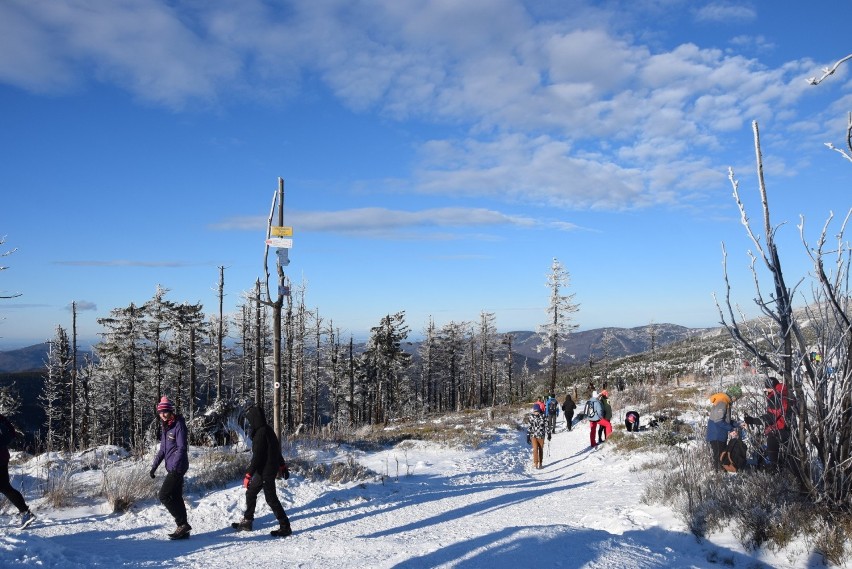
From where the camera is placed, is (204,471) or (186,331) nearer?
(204,471)

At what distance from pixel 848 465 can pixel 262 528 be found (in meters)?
7.01

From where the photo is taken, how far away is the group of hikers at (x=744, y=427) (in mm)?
6031

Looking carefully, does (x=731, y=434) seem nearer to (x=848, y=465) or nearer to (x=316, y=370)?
(x=848, y=465)

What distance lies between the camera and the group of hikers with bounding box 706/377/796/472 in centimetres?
603

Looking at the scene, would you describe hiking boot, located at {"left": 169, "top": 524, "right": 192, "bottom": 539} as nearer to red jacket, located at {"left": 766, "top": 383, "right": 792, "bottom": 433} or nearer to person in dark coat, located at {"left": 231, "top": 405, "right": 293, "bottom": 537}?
person in dark coat, located at {"left": 231, "top": 405, "right": 293, "bottom": 537}

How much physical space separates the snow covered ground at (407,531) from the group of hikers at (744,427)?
4.31 feet

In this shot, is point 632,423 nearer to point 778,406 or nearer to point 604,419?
point 604,419

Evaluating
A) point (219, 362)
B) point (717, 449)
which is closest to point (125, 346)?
point (219, 362)

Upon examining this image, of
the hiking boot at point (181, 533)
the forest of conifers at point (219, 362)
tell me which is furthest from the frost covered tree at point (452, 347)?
the hiking boot at point (181, 533)

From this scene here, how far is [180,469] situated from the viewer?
680 cm

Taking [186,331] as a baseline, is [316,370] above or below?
below

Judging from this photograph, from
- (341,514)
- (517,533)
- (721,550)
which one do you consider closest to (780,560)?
(721,550)

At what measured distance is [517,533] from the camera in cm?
617

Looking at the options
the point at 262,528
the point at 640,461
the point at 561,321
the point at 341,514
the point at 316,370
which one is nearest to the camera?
the point at 262,528
